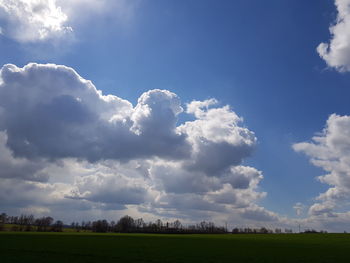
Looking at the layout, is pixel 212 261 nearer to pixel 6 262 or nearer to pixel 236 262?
pixel 236 262

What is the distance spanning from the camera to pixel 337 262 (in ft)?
144

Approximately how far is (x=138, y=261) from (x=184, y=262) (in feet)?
18.1

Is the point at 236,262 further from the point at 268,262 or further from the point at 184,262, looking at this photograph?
the point at 184,262

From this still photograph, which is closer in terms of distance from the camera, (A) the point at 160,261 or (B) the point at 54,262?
(B) the point at 54,262

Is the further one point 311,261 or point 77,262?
point 311,261

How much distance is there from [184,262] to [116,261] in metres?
8.09

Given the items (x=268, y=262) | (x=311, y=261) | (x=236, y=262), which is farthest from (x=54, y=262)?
(x=311, y=261)

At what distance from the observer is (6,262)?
34.3 m

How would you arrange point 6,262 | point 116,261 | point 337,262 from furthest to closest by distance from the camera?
point 337,262 → point 116,261 → point 6,262

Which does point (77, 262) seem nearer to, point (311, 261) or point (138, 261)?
point (138, 261)

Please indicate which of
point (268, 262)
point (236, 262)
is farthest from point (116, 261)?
point (268, 262)

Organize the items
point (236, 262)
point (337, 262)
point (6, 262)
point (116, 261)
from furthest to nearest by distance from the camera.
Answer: point (337, 262)
point (236, 262)
point (116, 261)
point (6, 262)

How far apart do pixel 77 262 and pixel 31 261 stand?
490cm

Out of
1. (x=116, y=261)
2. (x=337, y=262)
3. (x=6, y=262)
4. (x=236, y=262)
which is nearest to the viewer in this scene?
(x=6, y=262)
